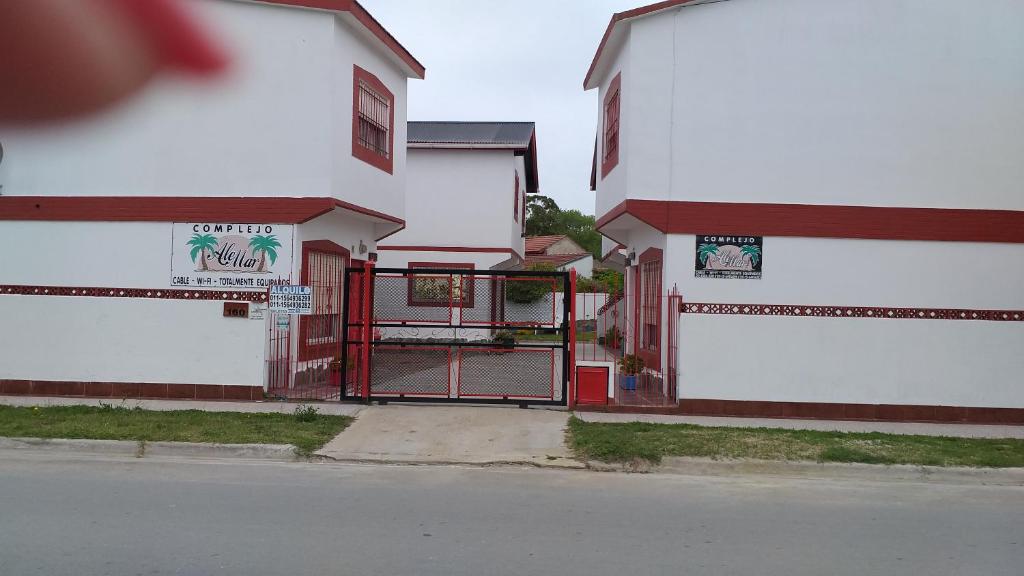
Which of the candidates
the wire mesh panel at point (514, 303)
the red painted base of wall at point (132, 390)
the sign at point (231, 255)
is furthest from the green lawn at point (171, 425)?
the wire mesh panel at point (514, 303)

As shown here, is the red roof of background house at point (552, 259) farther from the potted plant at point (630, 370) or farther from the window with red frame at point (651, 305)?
the potted plant at point (630, 370)

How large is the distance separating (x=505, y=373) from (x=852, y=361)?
5.63 metres

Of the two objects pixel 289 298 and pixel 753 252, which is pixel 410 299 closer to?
pixel 289 298

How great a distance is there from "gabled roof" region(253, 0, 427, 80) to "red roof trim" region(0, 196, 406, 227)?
3085 millimetres

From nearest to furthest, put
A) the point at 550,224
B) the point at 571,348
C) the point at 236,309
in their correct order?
the point at 571,348, the point at 236,309, the point at 550,224

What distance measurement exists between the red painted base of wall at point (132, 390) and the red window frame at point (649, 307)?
6686 mm

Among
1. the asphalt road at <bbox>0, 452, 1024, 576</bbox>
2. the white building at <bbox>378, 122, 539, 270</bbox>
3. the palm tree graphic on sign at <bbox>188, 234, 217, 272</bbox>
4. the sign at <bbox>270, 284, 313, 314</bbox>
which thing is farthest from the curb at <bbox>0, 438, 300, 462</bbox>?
the white building at <bbox>378, 122, 539, 270</bbox>

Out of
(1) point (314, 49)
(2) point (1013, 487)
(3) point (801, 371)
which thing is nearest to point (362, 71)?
(1) point (314, 49)

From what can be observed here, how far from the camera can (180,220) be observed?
13164mm

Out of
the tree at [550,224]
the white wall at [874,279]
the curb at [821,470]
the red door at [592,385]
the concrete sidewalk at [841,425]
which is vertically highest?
the tree at [550,224]

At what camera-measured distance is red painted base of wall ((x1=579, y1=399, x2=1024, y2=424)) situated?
41.3 feet

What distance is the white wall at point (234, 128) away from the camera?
13.2 m

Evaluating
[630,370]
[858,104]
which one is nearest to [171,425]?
[630,370]

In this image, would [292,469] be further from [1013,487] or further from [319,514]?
[1013,487]
